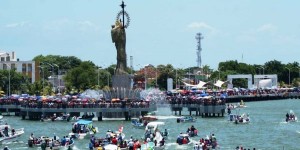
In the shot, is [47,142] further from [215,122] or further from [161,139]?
[215,122]

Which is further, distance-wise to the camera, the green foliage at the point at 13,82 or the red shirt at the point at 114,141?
the green foliage at the point at 13,82

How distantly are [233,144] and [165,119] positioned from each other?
36.2 m

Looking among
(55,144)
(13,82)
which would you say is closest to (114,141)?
(55,144)

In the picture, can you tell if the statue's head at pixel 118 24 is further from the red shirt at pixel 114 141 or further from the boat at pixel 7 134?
the red shirt at pixel 114 141

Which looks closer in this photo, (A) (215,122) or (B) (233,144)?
(B) (233,144)

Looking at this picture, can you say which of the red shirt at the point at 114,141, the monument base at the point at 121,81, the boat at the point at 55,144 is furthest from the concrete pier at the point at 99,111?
the red shirt at the point at 114,141

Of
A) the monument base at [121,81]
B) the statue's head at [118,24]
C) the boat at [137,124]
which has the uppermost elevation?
the statue's head at [118,24]

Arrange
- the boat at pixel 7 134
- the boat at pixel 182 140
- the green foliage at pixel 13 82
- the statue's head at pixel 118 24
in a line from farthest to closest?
the green foliage at pixel 13 82 < the statue's head at pixel 118 24 < the boat at pixel 7 134 < the boat at pixel 182 140

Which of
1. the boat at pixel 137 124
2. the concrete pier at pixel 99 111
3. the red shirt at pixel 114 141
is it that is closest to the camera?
the red shirt at pixel 114 141

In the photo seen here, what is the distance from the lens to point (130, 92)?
123938 mm

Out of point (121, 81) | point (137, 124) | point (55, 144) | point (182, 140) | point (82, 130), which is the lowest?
point (55, 144)

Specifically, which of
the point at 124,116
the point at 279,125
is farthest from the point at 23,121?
the point at 279,125

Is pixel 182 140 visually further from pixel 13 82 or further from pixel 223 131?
pixel 13 82

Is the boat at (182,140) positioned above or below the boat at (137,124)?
below
